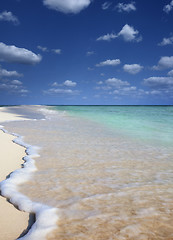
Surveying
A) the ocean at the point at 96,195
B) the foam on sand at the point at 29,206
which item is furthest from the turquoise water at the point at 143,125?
the foam on sand at the point at 29,206

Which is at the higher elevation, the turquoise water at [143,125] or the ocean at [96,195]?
the turquoise water at [143,125]

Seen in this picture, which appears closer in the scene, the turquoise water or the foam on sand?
the foam on sand

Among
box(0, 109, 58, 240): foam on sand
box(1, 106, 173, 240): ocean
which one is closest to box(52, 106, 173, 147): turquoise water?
box(1, 106, 173, 240): ocean

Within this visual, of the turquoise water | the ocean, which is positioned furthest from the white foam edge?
the turquoise water

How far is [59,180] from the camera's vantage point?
3650 millimetres

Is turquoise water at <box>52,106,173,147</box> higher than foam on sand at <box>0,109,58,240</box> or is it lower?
higher

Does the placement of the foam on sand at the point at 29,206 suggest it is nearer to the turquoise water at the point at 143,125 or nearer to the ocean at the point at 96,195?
the ocean at the point at 96,195

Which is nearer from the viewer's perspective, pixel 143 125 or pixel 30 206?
pixel 30 206

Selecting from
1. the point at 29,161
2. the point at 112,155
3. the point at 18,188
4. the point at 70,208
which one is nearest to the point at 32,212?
the point at 70,208

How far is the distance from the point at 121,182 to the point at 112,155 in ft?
6.34

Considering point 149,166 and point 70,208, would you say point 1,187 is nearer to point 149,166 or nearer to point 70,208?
point 70,208

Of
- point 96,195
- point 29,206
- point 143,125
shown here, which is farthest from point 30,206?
point 143,125

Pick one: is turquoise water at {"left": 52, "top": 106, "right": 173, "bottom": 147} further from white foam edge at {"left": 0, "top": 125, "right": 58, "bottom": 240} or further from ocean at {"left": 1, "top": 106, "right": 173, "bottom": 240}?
white foam edge at {"left": 0, "top": 125, "right": 58, "bottom": 240}

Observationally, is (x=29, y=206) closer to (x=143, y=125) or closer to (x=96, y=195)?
(x=96, y=195)
